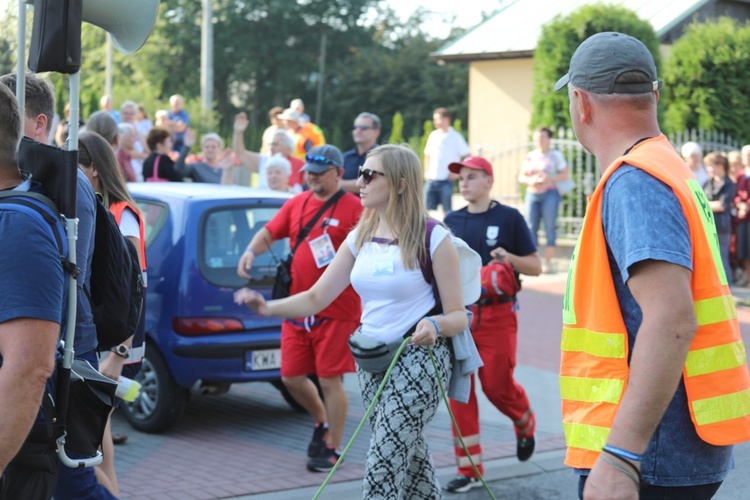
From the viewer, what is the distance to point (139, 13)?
355cm

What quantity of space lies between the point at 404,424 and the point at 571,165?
13283 millimetres

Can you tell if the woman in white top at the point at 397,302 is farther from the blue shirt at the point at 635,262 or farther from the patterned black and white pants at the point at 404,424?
the blue shirt at the point at 635,262

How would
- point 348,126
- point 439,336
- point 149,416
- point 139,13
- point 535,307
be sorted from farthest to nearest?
point 348,126 < point 535,307 < point 149,416 < point 439,336 < point 139,13

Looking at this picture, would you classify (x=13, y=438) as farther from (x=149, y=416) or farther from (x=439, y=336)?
(x=149, y=416)

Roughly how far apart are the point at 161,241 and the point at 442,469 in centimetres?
239

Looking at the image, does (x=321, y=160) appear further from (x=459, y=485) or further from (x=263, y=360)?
(x=459, y=485)

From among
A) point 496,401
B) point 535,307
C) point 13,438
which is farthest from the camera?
point 535,307

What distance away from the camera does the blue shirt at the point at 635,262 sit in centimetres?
253

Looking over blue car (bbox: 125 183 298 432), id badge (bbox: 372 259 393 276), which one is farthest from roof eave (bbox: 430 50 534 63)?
id badge (bbox: 372 259 393 276)

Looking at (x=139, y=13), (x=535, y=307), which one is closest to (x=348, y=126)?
(x=535, y=307)

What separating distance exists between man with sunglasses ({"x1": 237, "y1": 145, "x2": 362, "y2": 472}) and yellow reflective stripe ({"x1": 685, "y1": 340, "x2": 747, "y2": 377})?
3.94m

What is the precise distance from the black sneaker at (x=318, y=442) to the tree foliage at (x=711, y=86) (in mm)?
14477

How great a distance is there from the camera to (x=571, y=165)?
56.9 feet

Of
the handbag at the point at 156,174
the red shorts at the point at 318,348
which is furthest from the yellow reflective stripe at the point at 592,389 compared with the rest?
the handbag at the point at 156,174
